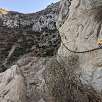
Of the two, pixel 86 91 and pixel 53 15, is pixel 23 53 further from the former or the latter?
pixel 86 91

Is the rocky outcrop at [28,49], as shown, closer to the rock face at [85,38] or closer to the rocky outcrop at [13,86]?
the rocky outcrop at [13,86]

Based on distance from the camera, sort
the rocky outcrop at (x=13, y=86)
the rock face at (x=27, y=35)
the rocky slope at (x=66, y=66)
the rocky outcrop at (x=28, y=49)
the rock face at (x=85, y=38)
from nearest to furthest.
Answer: the rock face at (x=85, y=38) → the rocky slope at (x=66, y=66) → the rocky outcrop at (x=13, y=86) → the rocky outcrop at (x=28, y=49) → the rock face at (x=27, y=35)

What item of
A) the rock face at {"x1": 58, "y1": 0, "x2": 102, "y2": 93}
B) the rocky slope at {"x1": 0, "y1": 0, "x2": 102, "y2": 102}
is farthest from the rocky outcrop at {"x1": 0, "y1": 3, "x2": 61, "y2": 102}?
the rock face at {"x1": 58, "y1": 0, "x2": 102, "y2": 93}

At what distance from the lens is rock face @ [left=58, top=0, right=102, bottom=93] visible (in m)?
6.00

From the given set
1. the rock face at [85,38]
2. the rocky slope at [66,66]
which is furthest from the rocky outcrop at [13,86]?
the rock face at [85,38]

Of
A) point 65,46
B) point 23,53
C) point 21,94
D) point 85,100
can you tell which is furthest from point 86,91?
point 23,53

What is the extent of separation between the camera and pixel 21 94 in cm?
715

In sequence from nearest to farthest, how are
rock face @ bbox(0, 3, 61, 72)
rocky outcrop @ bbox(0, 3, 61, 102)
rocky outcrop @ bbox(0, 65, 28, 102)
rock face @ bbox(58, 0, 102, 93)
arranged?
rock face @ bbox(58, 0, 102, 93) < rocky outcrop @ bbox(0, 65, 28, 102) < rocky outcrop @ bbox(0, 3, 61, 102) < rock face @ bbox(0, 3, 61, 72)

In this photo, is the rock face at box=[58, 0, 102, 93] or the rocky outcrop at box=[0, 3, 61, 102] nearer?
the rock face at box=[58, 0, 102, 93]

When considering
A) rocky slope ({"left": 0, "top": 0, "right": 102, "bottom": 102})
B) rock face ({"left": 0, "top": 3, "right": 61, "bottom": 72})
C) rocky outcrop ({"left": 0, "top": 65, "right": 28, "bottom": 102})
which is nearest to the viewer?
rocky slope ({"left": 0, "top": 0, "right": 102, "bottom": 102})

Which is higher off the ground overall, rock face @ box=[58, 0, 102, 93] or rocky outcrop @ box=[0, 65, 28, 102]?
rock face @ box=[58, 0, 102, 93]

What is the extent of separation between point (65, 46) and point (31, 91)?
1.24 metres

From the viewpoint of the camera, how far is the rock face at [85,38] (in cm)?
600

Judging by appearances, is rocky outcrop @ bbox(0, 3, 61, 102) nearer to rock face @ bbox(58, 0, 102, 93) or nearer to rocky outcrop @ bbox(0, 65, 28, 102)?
rocky outcrop @ bbox(0, 65, 28, 102)
